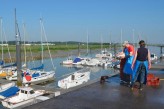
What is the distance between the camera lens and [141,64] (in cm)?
890

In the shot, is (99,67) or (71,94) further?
(99,67)

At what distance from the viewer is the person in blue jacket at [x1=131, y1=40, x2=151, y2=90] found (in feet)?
28.8

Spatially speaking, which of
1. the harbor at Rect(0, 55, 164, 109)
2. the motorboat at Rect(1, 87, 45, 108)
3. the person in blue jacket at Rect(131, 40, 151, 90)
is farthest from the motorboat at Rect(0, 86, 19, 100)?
the person in blue jacket at Rect(131, 40, 151, 90)

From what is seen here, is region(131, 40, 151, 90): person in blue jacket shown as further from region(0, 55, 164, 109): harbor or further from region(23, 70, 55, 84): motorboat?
region(23, 70, 55, 84): motorboat

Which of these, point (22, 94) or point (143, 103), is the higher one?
point (143, 103)

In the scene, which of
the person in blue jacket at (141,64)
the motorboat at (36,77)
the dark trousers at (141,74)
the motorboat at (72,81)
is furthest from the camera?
the motorboat at (36,77)

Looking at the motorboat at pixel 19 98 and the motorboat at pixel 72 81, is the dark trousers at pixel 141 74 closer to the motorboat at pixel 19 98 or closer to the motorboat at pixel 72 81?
the motorboat at pixel 19 98

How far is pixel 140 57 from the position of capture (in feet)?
28.9

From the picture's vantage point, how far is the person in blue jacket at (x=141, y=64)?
346 inches

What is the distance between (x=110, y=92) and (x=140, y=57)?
159 centimetres

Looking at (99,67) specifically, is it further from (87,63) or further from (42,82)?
(42,82)

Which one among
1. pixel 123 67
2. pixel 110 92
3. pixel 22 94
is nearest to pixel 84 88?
pixel 110 92

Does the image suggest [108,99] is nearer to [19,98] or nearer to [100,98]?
[100,98]

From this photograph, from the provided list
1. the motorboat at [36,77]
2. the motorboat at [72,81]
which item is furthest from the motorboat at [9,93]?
the motorboat at [36,77]
